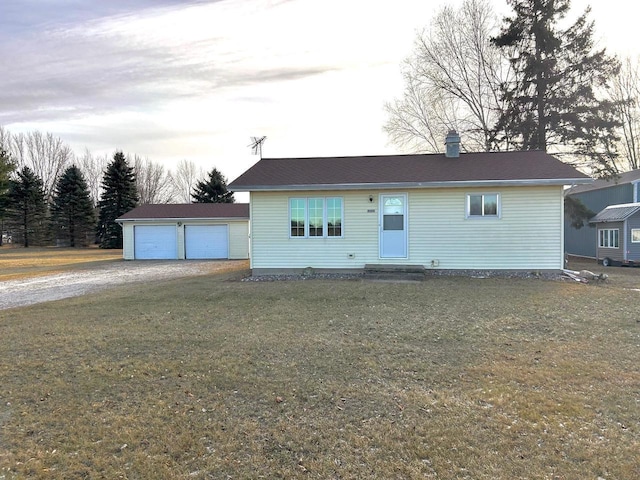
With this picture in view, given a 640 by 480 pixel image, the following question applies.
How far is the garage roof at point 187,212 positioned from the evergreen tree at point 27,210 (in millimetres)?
20960

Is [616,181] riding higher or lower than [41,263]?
higher

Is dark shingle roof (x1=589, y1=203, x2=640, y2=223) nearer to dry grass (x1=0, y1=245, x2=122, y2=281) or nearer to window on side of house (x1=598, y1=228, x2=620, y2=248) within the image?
window on side of house (x1=598, y1=228, x2=620, y2=248)

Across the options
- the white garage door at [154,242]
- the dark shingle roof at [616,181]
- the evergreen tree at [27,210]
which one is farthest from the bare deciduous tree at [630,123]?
the evergreen tree at [27,210]

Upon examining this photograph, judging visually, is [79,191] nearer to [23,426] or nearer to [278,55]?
[278,55]

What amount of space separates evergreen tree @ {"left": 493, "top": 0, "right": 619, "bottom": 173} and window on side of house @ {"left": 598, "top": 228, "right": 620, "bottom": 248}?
126 inches

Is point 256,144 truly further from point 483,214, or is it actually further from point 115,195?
point 483,214

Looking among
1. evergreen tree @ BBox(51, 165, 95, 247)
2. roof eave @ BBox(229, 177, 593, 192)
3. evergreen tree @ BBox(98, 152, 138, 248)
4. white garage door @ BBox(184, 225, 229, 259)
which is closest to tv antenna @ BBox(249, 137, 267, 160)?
white garage door @ BBox(184, 225, 229, 259)

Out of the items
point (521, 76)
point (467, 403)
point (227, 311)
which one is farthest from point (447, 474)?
point (521, 76)

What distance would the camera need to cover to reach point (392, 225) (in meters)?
12.7

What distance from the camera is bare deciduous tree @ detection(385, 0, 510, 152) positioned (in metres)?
23.4

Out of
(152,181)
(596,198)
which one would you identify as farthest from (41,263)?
(152,181)

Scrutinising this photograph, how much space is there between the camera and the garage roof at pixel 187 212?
23703mm

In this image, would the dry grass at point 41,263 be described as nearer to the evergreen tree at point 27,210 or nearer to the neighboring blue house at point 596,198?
the evergreen tree at point 27,210

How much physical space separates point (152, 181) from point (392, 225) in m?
48.1
